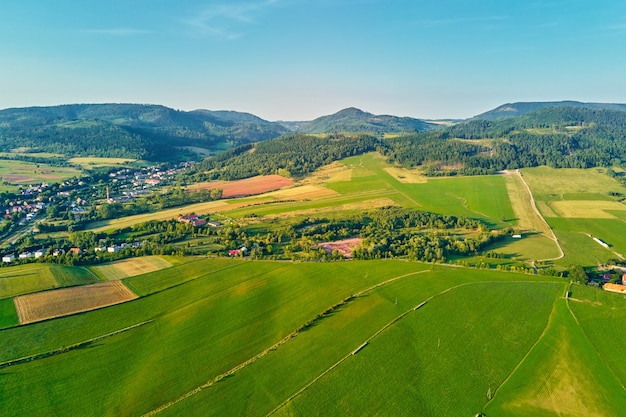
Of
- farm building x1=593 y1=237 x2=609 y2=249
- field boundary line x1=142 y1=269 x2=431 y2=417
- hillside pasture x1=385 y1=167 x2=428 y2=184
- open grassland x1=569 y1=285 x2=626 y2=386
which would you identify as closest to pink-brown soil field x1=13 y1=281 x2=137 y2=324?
field boundary line x1=142 y1=269 x2=431 y2=417

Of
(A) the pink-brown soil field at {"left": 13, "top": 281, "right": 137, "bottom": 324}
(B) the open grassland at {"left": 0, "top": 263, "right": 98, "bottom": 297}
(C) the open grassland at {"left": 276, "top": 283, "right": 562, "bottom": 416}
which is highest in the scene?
(B) the open grassland at {"left": 0, "top": 263, "right": 98, "bottom": 297}

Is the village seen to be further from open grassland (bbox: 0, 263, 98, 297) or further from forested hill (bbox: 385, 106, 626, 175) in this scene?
forested hill (bbox: 385, 106, 626, 175)

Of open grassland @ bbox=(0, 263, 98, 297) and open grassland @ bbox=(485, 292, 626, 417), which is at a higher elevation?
open grassland @ bbox=(0, 263, 98, 297)

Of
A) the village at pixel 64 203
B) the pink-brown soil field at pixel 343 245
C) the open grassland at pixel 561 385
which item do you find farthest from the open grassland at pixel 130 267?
the open grassland at pixel 561 385

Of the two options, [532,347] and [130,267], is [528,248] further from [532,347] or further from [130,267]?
[130,267]

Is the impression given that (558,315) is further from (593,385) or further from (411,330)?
(411,330)

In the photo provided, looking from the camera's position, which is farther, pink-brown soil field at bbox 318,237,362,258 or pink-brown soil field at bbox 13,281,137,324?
pink-brown soil field at bbox 318,237,362,258

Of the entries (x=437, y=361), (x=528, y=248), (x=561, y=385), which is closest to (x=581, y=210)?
(x=528, y=248)

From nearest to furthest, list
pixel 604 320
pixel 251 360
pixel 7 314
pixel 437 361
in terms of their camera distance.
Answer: pixel 251 360, pixel 437 361, pixel 7 314, pixel 604 320
